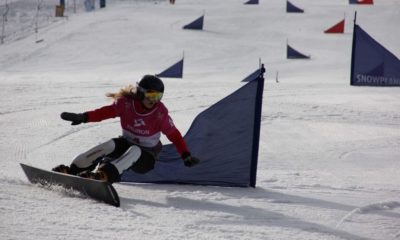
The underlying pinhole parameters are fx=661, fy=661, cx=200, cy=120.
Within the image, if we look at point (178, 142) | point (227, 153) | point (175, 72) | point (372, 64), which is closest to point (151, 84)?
point (178, 142)

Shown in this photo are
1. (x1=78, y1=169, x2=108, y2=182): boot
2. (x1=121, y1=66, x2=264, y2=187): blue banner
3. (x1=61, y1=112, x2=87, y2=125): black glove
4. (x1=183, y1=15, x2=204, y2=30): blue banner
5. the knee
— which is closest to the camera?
(x1=78, y1=169, x2=108, y2=182): boot

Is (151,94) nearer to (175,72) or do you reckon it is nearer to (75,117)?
(75,117)

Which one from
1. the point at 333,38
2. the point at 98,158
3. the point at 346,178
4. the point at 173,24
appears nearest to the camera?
the point at 98,158

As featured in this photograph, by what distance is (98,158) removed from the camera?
5.18 metres

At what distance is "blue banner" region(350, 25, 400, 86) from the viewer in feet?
37.6

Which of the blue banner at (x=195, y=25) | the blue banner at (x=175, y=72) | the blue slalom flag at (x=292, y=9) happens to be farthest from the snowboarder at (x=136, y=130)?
the blue slalom flag at (x=292, y=9)

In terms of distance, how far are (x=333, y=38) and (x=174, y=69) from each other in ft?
33.4

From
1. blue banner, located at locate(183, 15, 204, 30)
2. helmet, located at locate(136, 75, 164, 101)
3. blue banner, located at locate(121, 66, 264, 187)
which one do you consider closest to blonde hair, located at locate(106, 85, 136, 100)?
helmet, located at locate(136, 75, 164, 101)

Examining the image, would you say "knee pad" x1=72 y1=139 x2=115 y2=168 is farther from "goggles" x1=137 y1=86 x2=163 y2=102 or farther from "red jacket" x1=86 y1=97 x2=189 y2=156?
"goggles" x1=137 y1=86 x2=163 y2=102

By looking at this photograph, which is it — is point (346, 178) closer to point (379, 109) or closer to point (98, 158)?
point (98, 158)

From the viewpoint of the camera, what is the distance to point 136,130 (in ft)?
17.4

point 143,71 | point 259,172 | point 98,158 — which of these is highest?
point 98,158

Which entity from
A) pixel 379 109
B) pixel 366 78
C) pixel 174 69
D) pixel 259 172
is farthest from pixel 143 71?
pixel 259 172

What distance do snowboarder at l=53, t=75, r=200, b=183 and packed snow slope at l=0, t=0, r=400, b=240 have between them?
30 cm
